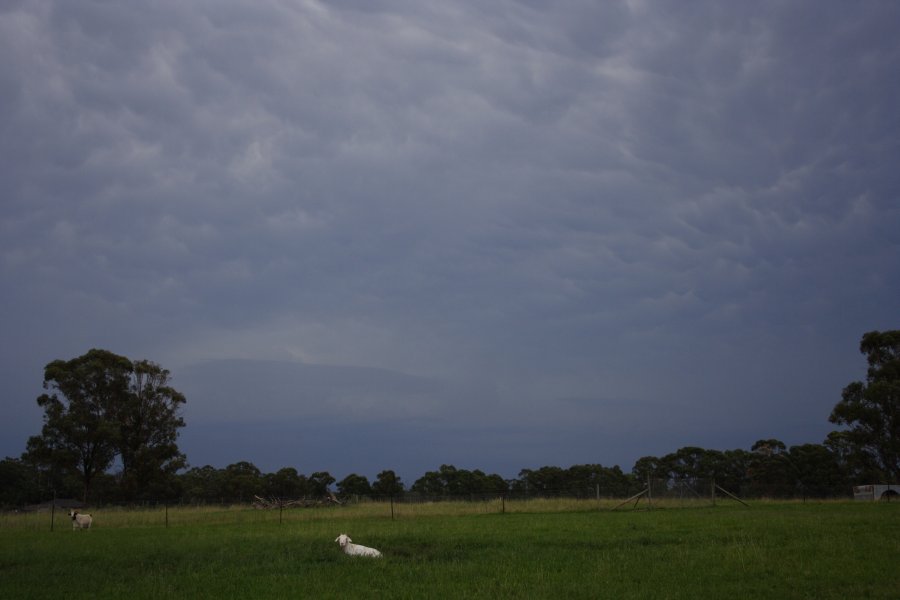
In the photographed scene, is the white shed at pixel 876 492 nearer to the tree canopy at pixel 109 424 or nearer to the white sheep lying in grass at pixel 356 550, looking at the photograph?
the white sheep lying in grass at pixel 356 550

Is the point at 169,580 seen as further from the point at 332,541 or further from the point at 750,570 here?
the point at 750,570

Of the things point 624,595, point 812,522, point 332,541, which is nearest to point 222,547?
point 332,541

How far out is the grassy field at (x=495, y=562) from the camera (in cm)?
1248

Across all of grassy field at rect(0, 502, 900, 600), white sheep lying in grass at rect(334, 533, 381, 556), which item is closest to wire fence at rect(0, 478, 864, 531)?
grassy field at rect(0, 502, 900, 600)

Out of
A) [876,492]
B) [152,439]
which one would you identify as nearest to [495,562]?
[876,492]

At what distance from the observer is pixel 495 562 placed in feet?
51.7

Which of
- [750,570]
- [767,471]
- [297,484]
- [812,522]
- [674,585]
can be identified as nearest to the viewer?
[674,585]

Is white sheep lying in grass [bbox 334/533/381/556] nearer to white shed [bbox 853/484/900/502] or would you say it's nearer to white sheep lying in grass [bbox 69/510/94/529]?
→ white sheep lying in grass [bbox 69/510/94/529]

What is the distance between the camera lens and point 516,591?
40.5 feet

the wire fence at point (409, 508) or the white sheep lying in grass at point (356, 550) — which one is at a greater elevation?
the white sheep lying in grass at point (356, 550)

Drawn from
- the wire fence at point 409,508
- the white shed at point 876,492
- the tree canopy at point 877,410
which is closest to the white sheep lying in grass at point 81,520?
the wire fence at point 409,508

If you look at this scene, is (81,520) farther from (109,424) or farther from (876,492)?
(876,492)

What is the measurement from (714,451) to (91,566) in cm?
7644

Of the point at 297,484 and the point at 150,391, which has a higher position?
the point at 150,391
